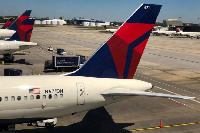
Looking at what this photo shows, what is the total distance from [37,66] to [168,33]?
13350cm

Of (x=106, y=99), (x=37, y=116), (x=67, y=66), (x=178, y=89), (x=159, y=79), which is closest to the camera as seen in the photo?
(x=37, y=116)

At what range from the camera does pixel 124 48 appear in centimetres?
1895

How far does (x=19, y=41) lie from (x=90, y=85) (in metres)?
39.8

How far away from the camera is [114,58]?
19047mm

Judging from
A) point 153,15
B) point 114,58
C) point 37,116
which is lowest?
point 37,116

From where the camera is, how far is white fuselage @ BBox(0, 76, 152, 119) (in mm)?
16328

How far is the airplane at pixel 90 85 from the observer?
16.5 metres

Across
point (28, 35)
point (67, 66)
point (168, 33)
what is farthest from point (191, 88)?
point (168, 33)

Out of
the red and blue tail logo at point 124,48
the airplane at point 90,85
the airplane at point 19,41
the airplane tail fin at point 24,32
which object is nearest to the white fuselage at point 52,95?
the airplane at point 90,85

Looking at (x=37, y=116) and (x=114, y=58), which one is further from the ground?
(x=114, y=58)

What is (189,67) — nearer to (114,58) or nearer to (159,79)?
(159,79)

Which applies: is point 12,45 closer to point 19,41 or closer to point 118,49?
point 19,41

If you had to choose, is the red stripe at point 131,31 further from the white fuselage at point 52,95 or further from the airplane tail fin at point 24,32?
the airplane tail fin at point 24,32

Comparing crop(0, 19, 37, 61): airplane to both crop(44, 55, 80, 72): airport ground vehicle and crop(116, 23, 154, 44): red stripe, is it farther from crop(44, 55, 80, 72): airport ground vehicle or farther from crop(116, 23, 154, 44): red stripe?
crop(116, 23, 154, 44): red stripe
